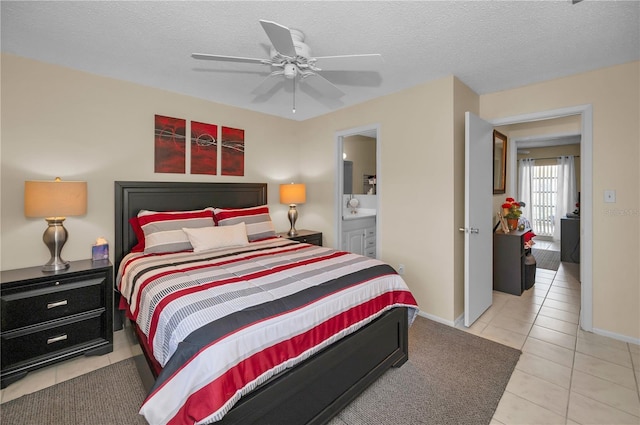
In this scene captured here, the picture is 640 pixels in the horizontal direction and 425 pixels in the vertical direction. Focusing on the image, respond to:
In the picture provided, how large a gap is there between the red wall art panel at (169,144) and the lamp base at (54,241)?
1039 millimetres

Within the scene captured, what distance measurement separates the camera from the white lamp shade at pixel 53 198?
221cm

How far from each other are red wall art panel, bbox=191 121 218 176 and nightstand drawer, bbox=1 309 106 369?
70.5 inches

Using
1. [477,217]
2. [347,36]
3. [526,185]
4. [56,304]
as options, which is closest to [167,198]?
[56,304]

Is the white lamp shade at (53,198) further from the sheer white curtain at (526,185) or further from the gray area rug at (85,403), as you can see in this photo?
the sheer white curtain at (526,185)

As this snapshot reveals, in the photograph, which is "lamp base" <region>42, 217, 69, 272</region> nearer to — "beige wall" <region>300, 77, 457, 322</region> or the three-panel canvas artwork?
the three-panel canvas artwork

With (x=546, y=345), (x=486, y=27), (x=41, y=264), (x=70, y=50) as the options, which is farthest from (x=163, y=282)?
(x=546, y=345)

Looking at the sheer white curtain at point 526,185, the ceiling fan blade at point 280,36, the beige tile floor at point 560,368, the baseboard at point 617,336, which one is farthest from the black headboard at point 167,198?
the sheer white curtain at point 526,185

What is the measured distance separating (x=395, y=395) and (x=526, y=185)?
7.59m

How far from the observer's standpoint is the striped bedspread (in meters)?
1.23

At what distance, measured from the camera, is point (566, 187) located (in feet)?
22.8

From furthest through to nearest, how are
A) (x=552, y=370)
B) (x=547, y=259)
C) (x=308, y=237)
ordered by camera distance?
(x=547, y=259), (x=308, y=237), (x=552, y=370)

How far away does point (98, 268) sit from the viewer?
2.43 meters

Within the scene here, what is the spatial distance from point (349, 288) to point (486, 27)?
2.01 meters

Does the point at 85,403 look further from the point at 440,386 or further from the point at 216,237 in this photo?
the point at 440,386
